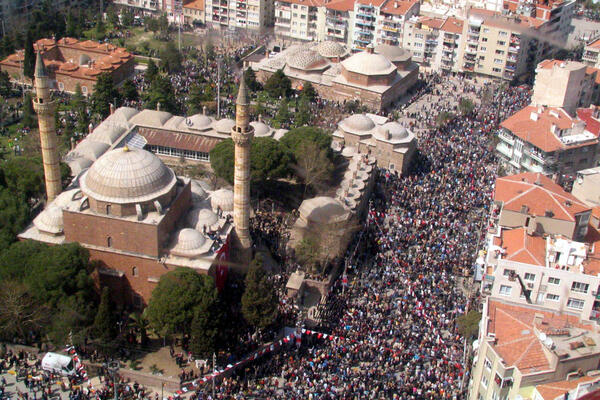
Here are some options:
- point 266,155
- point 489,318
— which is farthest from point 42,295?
point 489,318

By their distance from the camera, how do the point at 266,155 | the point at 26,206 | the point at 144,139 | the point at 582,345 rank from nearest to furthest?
the point at 582,345
the point at 26,206
the point at 266,155
the point at 144,139

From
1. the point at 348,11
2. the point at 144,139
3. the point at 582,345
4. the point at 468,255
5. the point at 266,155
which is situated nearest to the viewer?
the point at 582,345

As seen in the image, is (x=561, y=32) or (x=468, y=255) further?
(x=561, y=32)

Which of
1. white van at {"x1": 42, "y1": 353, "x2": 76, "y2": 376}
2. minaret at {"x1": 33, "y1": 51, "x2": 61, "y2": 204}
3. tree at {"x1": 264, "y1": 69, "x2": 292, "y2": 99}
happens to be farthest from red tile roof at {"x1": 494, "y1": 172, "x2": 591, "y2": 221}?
tree at {"x1": 264, "y1": 69, "x2": 292, "y2": 99}

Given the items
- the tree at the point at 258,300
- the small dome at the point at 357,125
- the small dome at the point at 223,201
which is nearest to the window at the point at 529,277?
the tree at the point at 258,300

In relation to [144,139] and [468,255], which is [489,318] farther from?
[144,139]

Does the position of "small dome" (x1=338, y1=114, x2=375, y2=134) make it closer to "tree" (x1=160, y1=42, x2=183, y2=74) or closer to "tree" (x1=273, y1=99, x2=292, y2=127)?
"tree" (x1=273, y1=99, x2=292, y2=127)

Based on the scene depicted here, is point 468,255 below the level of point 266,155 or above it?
below
